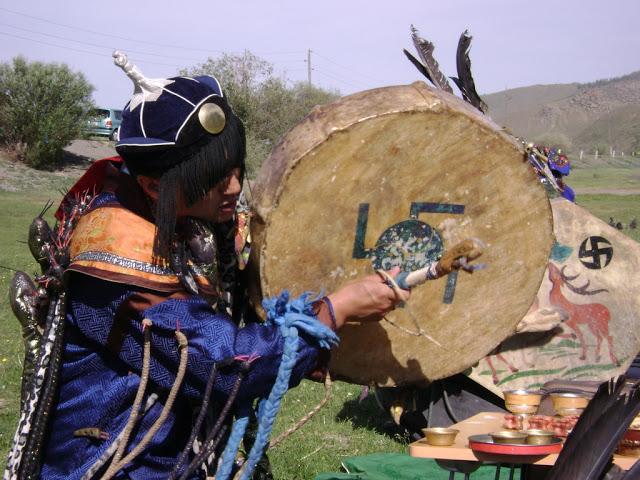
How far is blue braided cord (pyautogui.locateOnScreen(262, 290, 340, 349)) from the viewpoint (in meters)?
2.07

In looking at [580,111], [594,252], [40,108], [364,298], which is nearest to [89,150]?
[40,108]

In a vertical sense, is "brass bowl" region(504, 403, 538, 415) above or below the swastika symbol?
below

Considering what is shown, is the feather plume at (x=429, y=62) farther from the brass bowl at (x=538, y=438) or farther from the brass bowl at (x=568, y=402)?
the brass bowl at (x=538, y=438)

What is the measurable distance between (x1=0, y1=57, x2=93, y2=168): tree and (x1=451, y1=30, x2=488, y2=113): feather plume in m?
26.1

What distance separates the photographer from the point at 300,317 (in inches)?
81.7

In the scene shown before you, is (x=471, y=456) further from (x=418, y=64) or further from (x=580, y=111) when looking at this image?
(x=580, y=111)

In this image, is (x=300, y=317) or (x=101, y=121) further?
(x=101, y=121)

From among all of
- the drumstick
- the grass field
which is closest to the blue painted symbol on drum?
the drumstick

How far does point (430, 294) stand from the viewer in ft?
8.68

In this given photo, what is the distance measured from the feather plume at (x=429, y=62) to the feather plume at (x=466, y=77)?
9cm

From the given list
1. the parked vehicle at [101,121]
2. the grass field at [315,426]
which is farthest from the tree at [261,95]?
the grass field at [315,426]

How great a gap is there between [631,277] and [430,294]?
2.48 m

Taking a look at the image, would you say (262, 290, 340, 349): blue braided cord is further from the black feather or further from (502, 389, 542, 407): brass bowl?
the black feather

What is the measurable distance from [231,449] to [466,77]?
90.7 inches
